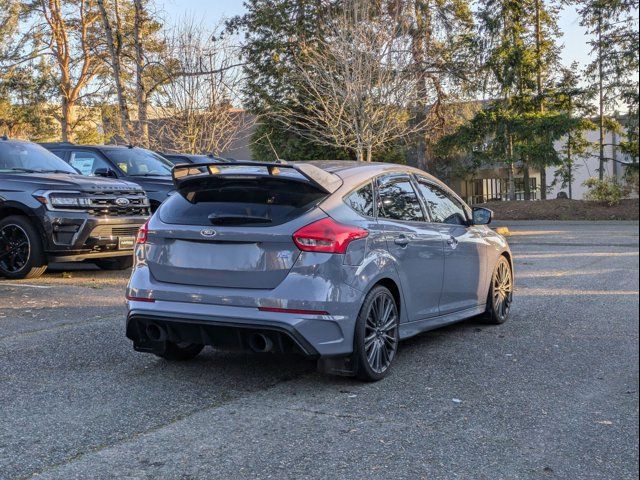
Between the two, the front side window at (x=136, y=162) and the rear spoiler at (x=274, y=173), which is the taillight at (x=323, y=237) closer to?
the rear spoiler at (x=274, y=173)

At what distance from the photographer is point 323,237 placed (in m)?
4.95

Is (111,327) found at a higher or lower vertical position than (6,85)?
lower

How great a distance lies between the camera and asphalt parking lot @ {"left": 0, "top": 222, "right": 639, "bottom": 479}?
12.3ft

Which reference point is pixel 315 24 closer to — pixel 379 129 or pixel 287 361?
pixel 379 129

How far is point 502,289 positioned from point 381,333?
265cm

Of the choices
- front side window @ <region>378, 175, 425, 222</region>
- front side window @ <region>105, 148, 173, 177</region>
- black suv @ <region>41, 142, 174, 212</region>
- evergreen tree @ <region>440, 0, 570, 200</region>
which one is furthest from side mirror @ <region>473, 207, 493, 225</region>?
evergreen tree @ <region>440, 0, 570, 200</region>

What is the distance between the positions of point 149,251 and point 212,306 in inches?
29.7

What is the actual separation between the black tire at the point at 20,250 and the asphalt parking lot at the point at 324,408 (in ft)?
9.29

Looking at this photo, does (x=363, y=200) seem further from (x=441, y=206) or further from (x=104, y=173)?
(x=104, y=173)

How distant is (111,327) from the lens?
7.20 m

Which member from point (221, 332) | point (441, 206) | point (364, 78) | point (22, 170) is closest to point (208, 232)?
point (221, 332)

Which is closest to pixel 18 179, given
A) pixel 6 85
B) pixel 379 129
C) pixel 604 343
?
pixel 604 343

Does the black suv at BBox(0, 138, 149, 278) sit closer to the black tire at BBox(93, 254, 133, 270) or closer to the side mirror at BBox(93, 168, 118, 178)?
the black tire at BBox(93, 254, 133, 270)

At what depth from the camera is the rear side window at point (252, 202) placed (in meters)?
5.10
